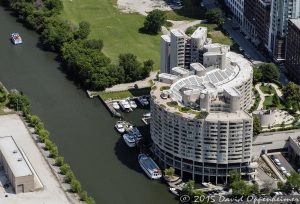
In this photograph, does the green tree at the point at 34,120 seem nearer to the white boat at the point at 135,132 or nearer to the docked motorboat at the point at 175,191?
the white boat at the point at 135,132

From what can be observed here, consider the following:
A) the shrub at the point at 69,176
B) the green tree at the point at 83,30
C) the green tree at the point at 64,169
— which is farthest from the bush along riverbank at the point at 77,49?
the shrub at the point at 69,176

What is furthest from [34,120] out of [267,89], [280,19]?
[280,19]

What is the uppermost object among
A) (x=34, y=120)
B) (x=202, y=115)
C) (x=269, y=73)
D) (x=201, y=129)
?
(x=202, y=115)

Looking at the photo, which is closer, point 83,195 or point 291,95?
point 83,195

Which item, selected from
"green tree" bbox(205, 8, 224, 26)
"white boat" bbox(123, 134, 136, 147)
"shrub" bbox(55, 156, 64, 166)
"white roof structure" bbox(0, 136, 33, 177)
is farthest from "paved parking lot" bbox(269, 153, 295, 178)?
"green tree" bbox(205, 8, 224, 26)

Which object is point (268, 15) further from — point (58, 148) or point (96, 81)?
point (58, 148)

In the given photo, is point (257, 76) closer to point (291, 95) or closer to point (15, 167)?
point (291, 95)

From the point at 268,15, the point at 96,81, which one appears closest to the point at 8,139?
the point at 96,81
